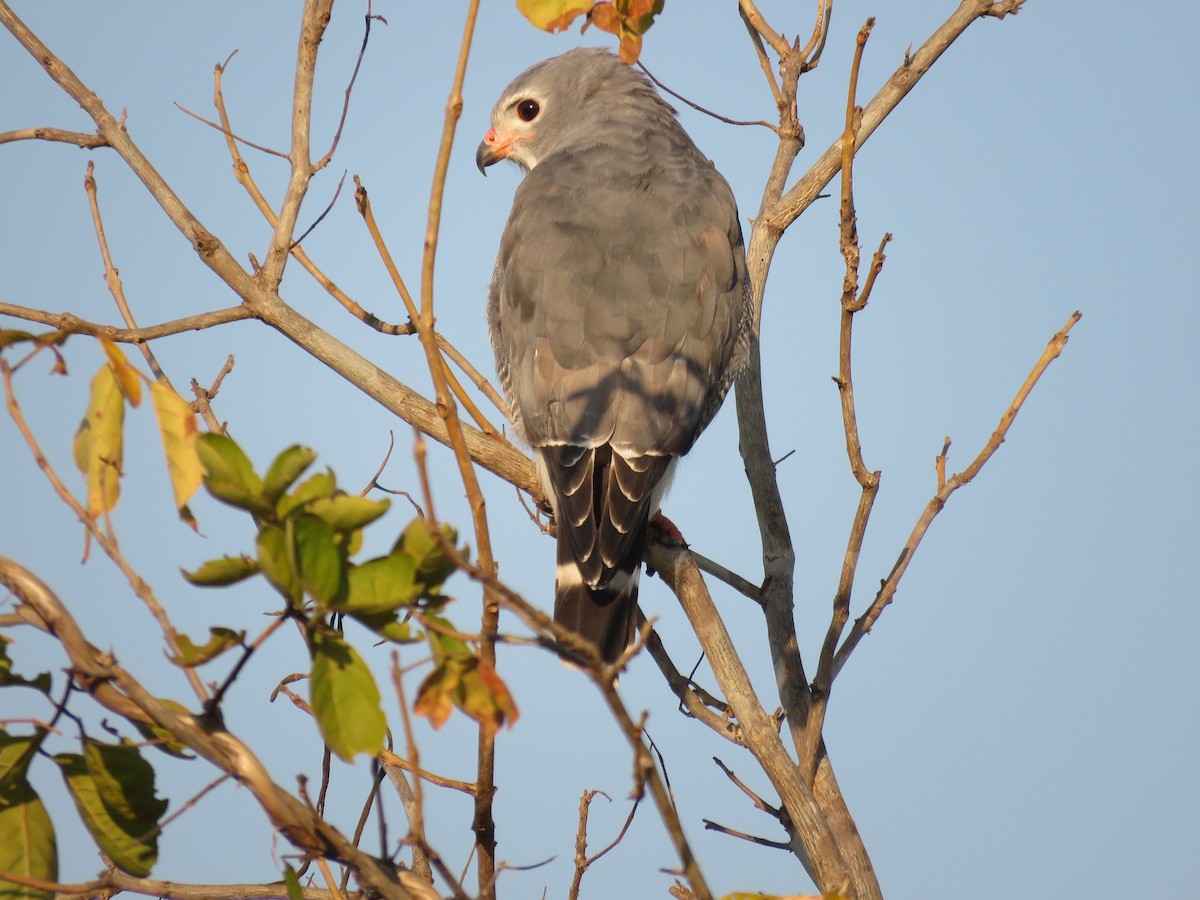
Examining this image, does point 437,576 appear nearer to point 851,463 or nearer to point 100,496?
point 100,496

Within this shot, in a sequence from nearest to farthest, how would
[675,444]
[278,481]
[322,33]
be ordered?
[278,481] → [322,33] → [675,444]

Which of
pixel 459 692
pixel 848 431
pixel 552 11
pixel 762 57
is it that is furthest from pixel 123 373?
pixel 762 57

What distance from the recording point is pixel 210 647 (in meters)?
1.49

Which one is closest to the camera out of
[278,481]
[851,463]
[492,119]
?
[278,481]

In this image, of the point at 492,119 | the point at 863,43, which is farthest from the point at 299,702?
the point at 492,119

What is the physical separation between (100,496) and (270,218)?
7.39 ft

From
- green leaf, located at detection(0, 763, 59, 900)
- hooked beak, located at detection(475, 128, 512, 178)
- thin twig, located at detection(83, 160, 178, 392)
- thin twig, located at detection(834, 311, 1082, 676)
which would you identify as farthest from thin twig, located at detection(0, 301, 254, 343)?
hooked beak, located at detection(475, 128, 512, 178)

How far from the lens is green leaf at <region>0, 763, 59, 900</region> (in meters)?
1.65

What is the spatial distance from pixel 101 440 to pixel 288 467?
0.38m

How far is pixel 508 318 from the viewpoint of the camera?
4570 millimetres

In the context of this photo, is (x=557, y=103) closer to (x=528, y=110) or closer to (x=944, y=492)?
(x=528, y=110)

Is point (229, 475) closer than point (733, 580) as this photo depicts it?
Yes

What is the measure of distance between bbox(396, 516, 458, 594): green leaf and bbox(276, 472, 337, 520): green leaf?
116mm

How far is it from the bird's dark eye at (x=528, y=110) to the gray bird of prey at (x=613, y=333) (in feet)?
2.93
